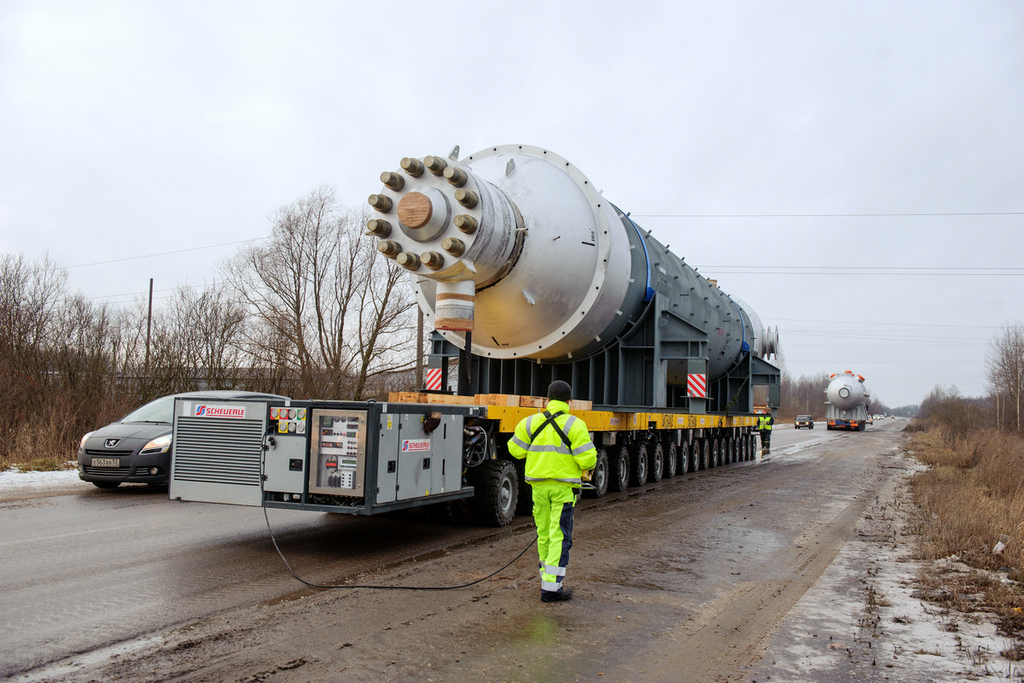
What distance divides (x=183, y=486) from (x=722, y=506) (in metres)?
7.41

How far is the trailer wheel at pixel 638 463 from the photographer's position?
12766mm

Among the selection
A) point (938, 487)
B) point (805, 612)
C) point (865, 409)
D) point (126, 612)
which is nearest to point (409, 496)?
point (126, 612)

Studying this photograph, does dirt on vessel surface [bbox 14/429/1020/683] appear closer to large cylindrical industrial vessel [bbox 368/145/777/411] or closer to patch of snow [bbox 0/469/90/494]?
large cylindrical industrial vessel [bbox 368/145/777/411]

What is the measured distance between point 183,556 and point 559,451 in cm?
346

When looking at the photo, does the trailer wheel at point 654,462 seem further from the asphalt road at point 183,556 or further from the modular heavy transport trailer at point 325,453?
the modular heavy transport trailer at point 325,453

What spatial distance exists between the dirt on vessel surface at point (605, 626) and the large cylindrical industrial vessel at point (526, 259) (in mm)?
3136

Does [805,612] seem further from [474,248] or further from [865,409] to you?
A: [865,409]

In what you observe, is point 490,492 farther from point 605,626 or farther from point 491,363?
point 491,363

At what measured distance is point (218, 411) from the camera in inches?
266

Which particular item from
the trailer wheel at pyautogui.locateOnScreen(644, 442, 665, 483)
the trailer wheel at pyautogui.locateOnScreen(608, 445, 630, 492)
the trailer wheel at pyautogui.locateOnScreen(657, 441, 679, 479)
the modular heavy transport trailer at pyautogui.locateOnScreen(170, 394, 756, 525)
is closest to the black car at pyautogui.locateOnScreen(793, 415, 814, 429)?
the trailer wheel at pyautogui.locateOnScreen(657, 441, 679, 479)

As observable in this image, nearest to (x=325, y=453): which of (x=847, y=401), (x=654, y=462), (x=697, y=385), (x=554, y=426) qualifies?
(x=554, y=426)

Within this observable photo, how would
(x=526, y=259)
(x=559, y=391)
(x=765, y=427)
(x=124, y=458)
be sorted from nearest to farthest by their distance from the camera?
(x=559, y=391) < (x=526, y=259) < (x=124, y=458) < (x=765, y=427)

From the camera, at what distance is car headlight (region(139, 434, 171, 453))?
10.1 metres

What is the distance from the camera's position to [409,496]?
6785mm
